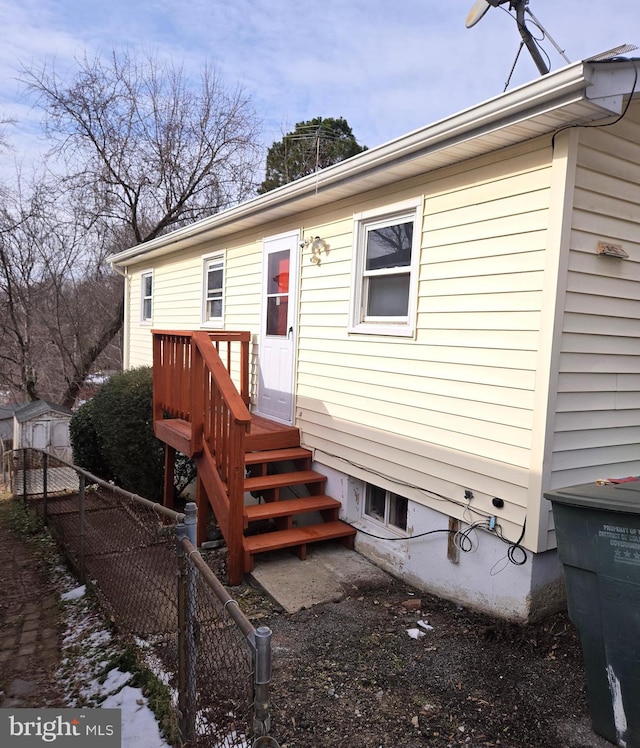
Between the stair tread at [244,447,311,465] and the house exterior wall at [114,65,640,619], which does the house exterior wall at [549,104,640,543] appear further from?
the stair tread at [244,447,311,465]

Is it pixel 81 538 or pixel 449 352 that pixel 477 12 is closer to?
pixel 449 352

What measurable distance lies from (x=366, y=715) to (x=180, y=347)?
12.5 feet

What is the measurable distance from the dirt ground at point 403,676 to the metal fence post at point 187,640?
1.52 ft

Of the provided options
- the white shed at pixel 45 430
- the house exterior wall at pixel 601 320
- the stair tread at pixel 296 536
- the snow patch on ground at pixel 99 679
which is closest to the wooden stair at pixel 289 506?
the stair tread at pixel 296 536

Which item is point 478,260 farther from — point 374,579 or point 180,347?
point 180,347

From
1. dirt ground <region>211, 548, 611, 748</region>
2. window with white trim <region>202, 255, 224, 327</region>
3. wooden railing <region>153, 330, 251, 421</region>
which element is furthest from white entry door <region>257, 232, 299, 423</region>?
dirt ground <region>211, 548, 611, 748</region>

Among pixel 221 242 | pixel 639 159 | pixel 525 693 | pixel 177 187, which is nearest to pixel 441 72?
pixel 221 242

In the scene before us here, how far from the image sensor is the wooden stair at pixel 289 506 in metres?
4.34

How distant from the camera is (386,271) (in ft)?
14.9

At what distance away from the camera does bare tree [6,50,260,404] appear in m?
15.8

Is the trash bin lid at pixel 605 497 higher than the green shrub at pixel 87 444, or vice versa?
the trash bin lid at pixel 605 497

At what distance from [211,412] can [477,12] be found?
409 centimetres

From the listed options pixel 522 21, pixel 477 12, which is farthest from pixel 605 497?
pixel 522 21

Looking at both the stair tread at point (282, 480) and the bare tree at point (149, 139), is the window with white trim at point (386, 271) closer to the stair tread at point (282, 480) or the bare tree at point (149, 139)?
the stair tread at point (282, 480)
